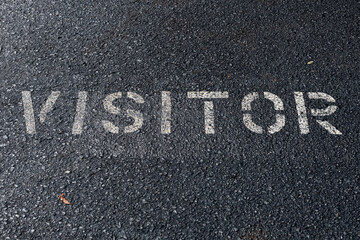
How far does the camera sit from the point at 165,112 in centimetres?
412

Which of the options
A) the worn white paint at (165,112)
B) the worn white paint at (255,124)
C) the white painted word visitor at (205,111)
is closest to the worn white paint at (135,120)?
the white painted word visitor at (205,111)

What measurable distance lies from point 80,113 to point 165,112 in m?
0.71

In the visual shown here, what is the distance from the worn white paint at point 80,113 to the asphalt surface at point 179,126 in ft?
0.16

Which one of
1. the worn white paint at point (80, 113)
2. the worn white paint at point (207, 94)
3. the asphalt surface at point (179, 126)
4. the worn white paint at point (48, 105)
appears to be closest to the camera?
the asphalt surface at point (179, 126)

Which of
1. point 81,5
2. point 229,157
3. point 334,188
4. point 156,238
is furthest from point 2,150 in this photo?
point 334,188

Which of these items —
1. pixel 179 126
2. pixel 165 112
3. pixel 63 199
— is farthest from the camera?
pixel 165 112

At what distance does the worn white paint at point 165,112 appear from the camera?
3.99 metres

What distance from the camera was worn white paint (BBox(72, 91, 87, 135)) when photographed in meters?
3.96

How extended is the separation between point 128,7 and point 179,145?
7.05 ft

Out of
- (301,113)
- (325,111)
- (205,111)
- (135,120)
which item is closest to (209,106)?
(205,111)

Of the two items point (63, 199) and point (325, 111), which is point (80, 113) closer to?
point (63, 199)

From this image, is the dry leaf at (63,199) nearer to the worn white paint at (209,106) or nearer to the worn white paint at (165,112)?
the worn white paint at (165,112)

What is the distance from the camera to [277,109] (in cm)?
414

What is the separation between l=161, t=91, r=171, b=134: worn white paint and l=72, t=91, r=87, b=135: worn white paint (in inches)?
25.9
